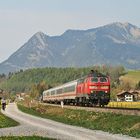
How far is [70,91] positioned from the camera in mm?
84562

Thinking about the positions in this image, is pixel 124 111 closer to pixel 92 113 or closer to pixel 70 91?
pixel 92 113

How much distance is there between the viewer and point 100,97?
6325 cm

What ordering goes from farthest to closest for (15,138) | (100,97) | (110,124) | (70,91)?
(70,91) → (100,97) → (110,124) → (15,138)

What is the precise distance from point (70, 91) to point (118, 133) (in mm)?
50480

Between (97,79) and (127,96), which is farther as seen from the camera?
(127,96)

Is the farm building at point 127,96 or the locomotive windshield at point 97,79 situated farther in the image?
the farm building at point 127,96

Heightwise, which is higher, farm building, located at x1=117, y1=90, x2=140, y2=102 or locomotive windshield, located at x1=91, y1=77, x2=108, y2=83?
farm building, located at x1=117, y1=90, x2=140, y2=102

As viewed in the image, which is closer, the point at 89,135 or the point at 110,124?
the point at 89,135

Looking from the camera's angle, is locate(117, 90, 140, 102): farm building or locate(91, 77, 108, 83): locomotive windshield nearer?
locate(91, 77, 108, 83): locomotive windshield

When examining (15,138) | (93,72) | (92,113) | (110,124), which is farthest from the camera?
(93,72)

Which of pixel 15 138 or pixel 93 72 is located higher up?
pixel 93 72

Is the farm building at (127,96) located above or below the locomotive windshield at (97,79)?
above

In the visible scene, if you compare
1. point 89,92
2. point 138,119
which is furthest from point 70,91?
point 138,119

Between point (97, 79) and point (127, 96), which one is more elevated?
point (127, 96)
